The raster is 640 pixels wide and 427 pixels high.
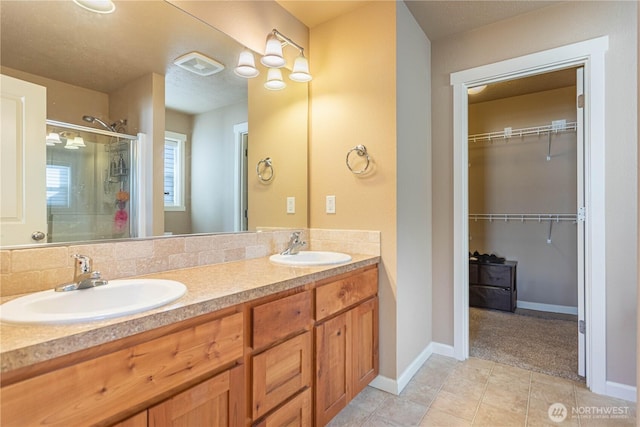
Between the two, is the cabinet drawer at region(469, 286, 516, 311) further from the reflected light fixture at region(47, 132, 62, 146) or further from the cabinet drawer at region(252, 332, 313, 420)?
the reflected light fixture at region(47, 132, 62, 146)

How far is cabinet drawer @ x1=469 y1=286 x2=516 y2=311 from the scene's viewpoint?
3381mm

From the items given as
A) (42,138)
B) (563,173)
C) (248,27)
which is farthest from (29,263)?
(563,173)

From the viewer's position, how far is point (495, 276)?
3426 millimetres

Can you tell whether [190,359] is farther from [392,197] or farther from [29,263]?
[392,197]

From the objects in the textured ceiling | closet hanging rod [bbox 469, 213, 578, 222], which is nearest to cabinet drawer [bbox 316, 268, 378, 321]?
the textured ceiling

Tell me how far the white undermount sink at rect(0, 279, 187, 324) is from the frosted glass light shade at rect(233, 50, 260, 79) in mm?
1302

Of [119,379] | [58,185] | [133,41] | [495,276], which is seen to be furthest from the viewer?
[495,276]

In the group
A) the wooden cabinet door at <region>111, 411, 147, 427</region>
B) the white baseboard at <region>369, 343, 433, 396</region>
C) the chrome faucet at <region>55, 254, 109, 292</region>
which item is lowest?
the white baseboard at <region>369, 343, 433, 396</region>

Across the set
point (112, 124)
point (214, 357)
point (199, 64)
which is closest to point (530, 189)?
point (199, 64)

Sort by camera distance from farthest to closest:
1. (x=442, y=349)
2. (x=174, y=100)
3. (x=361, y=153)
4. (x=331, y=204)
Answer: (x=442, y=349)
(x=331, y=204)
(x=361, y=153)
(x=174, y=100)

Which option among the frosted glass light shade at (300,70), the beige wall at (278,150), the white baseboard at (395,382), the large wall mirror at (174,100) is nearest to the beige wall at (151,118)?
the large wall mirror at (174,100)

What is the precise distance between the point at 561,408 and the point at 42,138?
110 inches

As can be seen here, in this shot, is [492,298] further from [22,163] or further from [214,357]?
[22,163]

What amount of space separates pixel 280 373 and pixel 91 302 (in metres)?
0.73
